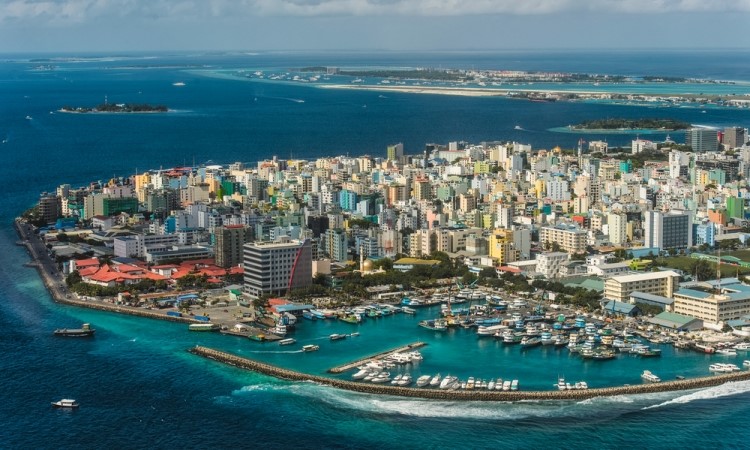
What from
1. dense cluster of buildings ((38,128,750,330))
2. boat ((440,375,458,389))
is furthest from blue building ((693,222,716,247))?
boat ((440,375,458,389))

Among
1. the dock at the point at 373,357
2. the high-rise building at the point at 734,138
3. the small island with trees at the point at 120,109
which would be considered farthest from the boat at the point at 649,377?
the small island with trees at the point at 120,109

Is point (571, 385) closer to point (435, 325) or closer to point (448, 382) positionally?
point (448, 382)

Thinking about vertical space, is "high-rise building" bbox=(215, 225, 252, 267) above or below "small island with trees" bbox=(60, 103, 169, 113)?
below

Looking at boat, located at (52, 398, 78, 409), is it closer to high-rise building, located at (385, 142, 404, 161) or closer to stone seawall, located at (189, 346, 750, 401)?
stone seawall, located at (189, 346, 750, 401)

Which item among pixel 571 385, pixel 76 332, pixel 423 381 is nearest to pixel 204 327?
pixel 76 332

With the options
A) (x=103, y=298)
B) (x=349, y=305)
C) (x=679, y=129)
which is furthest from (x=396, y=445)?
(x=679, y=129)

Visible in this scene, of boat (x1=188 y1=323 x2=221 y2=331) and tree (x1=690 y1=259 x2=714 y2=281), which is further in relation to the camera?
tree (x1=690 y1=259 x2=714 y2=281)

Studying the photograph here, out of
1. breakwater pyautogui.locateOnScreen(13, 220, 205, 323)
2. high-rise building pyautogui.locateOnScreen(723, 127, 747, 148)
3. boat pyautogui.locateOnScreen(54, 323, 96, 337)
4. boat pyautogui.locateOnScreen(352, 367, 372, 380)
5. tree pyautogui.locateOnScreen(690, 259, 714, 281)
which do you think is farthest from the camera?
high-rise building pyautogui.locateOnScreen(723, 127, 747, 148)
